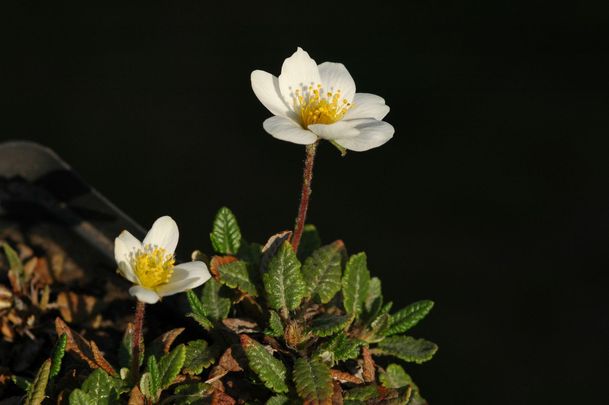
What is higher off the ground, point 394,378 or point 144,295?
point 144,295

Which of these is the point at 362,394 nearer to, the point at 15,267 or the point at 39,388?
the point at 39,388

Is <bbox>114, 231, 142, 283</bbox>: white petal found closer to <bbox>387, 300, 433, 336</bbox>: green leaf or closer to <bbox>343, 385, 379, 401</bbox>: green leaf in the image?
<bbox>343, 385, 379, 401</bbox>: green leaf

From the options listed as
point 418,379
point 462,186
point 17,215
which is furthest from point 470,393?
point 17,215

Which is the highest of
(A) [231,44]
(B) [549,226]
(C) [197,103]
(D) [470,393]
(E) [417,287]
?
(A) [231,44]

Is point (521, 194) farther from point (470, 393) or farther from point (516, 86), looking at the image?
point (470, 393)

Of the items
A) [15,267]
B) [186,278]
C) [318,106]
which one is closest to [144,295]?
[186,278]

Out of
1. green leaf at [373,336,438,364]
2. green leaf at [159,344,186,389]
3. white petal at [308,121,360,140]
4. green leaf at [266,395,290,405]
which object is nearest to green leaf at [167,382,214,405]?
green leaf at [159,344,186,389]
